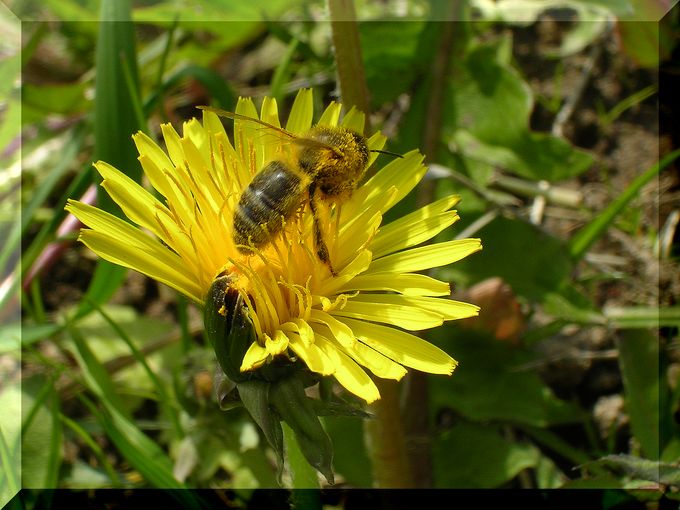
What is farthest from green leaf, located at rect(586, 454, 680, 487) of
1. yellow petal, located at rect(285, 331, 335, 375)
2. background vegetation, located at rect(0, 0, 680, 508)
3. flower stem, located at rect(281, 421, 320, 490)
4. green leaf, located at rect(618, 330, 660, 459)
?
yellow petal, located at rect(285, 331, 335, 375)

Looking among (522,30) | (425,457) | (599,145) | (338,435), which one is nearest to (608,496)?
(425,457)

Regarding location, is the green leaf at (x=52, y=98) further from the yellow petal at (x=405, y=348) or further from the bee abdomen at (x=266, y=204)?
the yellow petal at (x=405, y=348)

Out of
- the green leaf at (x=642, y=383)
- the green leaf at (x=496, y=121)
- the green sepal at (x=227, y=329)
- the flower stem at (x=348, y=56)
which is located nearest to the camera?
the green sepal at (x=227, y=329)

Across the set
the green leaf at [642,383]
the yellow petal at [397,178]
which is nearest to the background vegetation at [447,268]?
the green leaf at [642,383]

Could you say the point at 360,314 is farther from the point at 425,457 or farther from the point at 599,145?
the point at 599,145

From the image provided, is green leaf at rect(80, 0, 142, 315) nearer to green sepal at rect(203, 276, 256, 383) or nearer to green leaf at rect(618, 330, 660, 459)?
green sepal at rect(203, 276, 256, 383)

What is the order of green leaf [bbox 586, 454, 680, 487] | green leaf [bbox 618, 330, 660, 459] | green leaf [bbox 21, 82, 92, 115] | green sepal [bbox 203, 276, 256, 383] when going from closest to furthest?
1. green sepal [bbox 203, 276, 256, 383]
2. green leaf [bbox 586, 454, 680, 487]
3. green leaf [bbox 618, 330, 660, 459]
4. green leaf [bbox 21, 82, 92, 115]

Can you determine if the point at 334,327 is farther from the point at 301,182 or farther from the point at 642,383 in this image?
the point at 642,383
